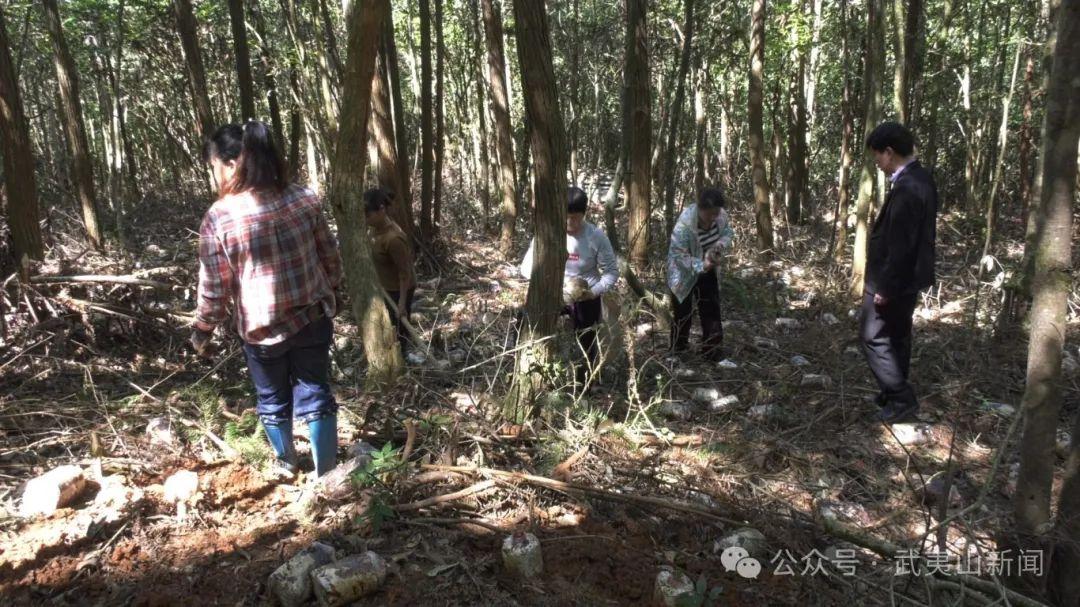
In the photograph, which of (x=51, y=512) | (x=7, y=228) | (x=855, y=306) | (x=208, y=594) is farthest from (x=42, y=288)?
(x=855, y=306)

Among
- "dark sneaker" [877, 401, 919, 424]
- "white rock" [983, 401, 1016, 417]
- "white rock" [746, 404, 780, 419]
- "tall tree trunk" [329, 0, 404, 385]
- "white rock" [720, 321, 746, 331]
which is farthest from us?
"white rock" [720, 321, 746, 331]

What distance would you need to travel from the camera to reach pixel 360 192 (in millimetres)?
4207

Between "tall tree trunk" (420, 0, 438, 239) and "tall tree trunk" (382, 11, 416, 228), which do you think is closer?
"tall tree trunk" (382, 11, 416, 228)

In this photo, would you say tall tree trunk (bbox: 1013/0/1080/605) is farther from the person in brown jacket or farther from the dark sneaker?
the person in brown jacket

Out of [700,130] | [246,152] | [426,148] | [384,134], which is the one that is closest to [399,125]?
[426,148]

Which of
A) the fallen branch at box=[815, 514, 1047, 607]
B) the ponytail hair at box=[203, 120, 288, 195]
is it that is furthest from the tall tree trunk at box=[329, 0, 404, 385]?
the fallen branch at box=[815, 514, 1047, 607]

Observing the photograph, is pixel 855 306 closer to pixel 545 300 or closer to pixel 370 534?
pixel 545 300

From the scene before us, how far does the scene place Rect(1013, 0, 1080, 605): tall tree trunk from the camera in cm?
246

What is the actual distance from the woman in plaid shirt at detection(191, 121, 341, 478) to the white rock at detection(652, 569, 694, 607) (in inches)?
67.5

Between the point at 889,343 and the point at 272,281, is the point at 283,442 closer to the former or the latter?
the point at 272,281

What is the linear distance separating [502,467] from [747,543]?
1259mm

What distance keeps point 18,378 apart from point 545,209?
3.69 m

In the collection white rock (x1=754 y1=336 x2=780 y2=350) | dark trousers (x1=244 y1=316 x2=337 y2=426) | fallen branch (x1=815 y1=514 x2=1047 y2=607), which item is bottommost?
white rock (x1=754 y1=336 x2=780 y2=350)

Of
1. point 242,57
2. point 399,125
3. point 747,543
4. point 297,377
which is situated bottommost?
point 747,543
